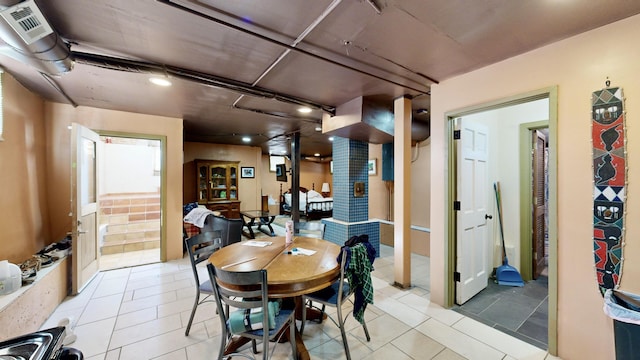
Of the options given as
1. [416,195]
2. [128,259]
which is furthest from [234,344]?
[416,195]

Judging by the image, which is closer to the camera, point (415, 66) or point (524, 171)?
point (415, 66)

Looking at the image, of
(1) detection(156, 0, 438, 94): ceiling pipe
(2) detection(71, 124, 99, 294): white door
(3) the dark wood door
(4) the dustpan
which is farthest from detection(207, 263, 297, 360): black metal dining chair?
(3) the dark wood door

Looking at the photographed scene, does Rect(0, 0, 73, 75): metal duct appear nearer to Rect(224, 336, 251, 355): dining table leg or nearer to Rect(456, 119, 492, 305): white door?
Rect(224, 336, 251, 355): dining table leg

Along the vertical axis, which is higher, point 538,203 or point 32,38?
point 32,38

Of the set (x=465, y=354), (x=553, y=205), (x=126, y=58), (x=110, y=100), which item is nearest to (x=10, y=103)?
(x=110, y=100)

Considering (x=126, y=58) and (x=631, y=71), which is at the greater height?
(x=126, y=58)

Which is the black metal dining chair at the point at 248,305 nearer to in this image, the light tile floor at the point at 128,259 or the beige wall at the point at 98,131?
the beige wall at the point at 98,131

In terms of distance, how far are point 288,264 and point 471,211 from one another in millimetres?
2188

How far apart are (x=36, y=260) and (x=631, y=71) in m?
5.18

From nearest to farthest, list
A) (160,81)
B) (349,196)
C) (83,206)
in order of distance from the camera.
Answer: (160,81) < (83,206) < (349,196)

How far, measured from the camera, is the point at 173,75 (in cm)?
227

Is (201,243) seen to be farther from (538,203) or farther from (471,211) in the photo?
(538,203)

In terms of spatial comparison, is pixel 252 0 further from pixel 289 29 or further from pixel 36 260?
pixel 36 260

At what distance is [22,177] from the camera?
2635mm
